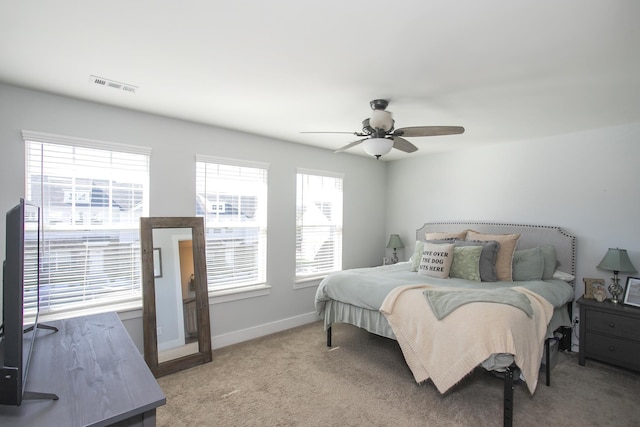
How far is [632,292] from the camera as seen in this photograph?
10.2 ft

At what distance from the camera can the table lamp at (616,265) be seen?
10.1ft

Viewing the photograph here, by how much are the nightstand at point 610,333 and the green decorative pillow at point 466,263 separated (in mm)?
1033

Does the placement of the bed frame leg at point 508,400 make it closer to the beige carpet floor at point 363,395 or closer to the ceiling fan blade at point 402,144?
the beige carpet floor at point 363,395

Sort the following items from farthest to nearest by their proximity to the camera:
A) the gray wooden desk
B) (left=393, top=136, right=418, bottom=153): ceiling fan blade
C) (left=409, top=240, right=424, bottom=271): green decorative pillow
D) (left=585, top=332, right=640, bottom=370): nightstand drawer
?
(left=409, top=240, right=424, bottom=271): green decorative pillow
(left=585, top=332, right=640, bottom=370): nightstand drawer
(left=393, top=136, right=418, bottom=153): ceiling fan blade
the gray wooden desk

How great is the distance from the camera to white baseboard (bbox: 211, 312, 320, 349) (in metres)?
3.56

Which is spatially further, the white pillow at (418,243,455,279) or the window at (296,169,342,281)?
the window at (296,169,342,281)

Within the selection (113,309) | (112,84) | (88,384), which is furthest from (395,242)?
(88,384)

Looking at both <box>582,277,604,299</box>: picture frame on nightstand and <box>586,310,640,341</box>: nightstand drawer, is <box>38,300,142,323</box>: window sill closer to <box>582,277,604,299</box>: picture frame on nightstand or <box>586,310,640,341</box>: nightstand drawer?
<box>586,310,640,341</box>: nightstand drawer

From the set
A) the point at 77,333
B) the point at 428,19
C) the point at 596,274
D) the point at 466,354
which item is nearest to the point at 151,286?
the point at 77,333

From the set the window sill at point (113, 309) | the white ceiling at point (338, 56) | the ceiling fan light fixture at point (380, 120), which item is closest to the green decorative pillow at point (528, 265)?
the white ceiling at point (338, 56)

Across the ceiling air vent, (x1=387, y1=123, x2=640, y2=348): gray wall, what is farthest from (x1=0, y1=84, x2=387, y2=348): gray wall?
(x1=387, y1=123, x2=640, y2=348): gray wall

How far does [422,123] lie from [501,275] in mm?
1844

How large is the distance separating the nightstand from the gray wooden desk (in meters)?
3.81

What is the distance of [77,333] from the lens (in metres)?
1.77
